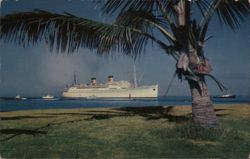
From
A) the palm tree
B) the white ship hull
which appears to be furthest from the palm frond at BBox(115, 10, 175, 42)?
the white ship hull

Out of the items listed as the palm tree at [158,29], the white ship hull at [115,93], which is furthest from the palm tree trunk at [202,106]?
the white ship hull at [115,93]

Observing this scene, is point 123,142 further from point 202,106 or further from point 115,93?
point 115,93

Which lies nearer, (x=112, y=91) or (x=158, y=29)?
(x=158, y=29)

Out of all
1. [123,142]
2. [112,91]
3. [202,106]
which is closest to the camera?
[123,142]

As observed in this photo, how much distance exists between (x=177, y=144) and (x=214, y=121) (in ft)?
4.18

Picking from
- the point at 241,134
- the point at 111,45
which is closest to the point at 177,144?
the point at 241,134

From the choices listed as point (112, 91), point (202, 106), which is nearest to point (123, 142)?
point (202, 106)

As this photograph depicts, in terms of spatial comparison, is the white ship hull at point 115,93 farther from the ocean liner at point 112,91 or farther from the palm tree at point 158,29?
the palm tree at point 158,29

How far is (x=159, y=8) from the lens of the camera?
313 inches

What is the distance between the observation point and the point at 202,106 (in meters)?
7.52

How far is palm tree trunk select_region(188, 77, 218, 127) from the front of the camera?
7.52 metres

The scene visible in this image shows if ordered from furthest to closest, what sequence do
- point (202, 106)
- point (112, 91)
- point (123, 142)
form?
point (112, 91)
point (202, 106)
point (123, 142)

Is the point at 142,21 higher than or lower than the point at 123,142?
higher

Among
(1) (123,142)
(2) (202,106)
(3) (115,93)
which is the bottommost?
(1) (123,142)
